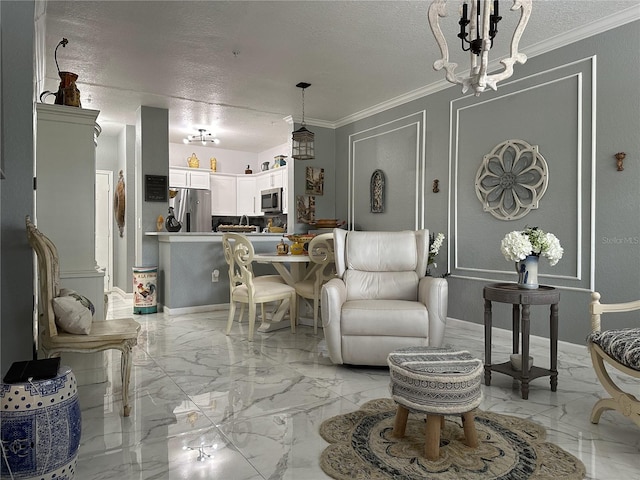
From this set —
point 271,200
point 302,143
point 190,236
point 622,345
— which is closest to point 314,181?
point 302,143

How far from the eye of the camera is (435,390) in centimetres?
188

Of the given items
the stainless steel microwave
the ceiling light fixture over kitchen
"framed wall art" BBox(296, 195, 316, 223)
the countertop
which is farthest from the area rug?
the stainless steel microwave

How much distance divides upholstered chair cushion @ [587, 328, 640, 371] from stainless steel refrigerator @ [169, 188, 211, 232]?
6514 mm

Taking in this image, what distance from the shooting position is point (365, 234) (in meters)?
3.65

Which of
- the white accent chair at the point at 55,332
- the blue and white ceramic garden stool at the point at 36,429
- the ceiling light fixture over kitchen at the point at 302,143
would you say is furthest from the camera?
the ceiling light fixture over kitchen at the point at 302,143

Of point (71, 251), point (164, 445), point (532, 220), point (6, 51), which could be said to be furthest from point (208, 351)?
point (532, 220)

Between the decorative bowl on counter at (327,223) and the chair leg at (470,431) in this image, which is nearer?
the chair leg at (470,431)

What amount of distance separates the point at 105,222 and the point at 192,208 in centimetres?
145

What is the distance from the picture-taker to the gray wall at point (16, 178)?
7.47 ft

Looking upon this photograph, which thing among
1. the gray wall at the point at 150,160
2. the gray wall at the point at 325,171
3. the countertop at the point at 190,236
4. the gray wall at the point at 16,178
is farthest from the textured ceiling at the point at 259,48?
the countertop at the point at 190,236

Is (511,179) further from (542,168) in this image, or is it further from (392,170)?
(392,170)

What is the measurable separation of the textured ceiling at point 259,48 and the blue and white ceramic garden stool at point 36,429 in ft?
9.30

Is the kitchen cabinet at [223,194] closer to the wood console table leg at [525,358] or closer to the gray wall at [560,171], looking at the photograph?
the gray wall at [560,171]

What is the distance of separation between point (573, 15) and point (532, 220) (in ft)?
5.51
